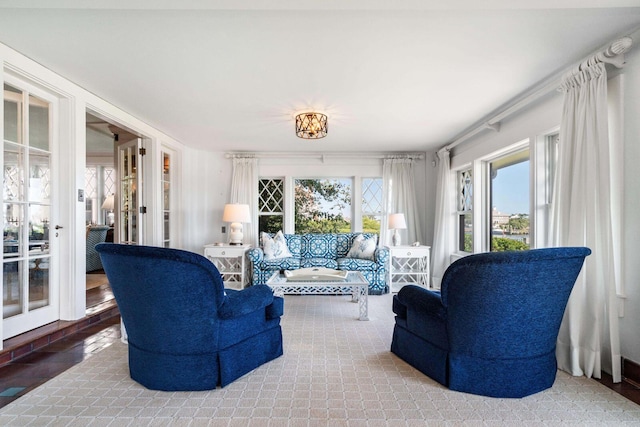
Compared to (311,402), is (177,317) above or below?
above

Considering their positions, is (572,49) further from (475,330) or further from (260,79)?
(260,79)

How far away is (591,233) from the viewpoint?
215 centimetres

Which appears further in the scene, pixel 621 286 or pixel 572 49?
pixel 572 49

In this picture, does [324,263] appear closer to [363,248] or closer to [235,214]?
[363,248]

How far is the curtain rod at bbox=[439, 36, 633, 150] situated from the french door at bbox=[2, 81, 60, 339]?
173 inches

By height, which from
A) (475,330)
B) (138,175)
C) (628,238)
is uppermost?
(138,175)

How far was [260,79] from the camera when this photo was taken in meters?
2.77

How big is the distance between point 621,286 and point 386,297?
103 inches

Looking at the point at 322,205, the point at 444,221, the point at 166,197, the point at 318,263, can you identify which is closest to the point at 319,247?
the point at 318,263

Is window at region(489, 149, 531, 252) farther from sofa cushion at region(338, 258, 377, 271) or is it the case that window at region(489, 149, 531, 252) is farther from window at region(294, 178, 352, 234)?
window at region(294, 178, 352, 234)

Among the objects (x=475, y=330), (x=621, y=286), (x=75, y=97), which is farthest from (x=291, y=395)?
(x=75, y=97)

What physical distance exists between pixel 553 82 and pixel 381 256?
2843mm

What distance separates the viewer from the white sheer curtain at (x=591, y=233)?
2086 mm

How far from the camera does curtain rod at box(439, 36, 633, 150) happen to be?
6.70 feet
